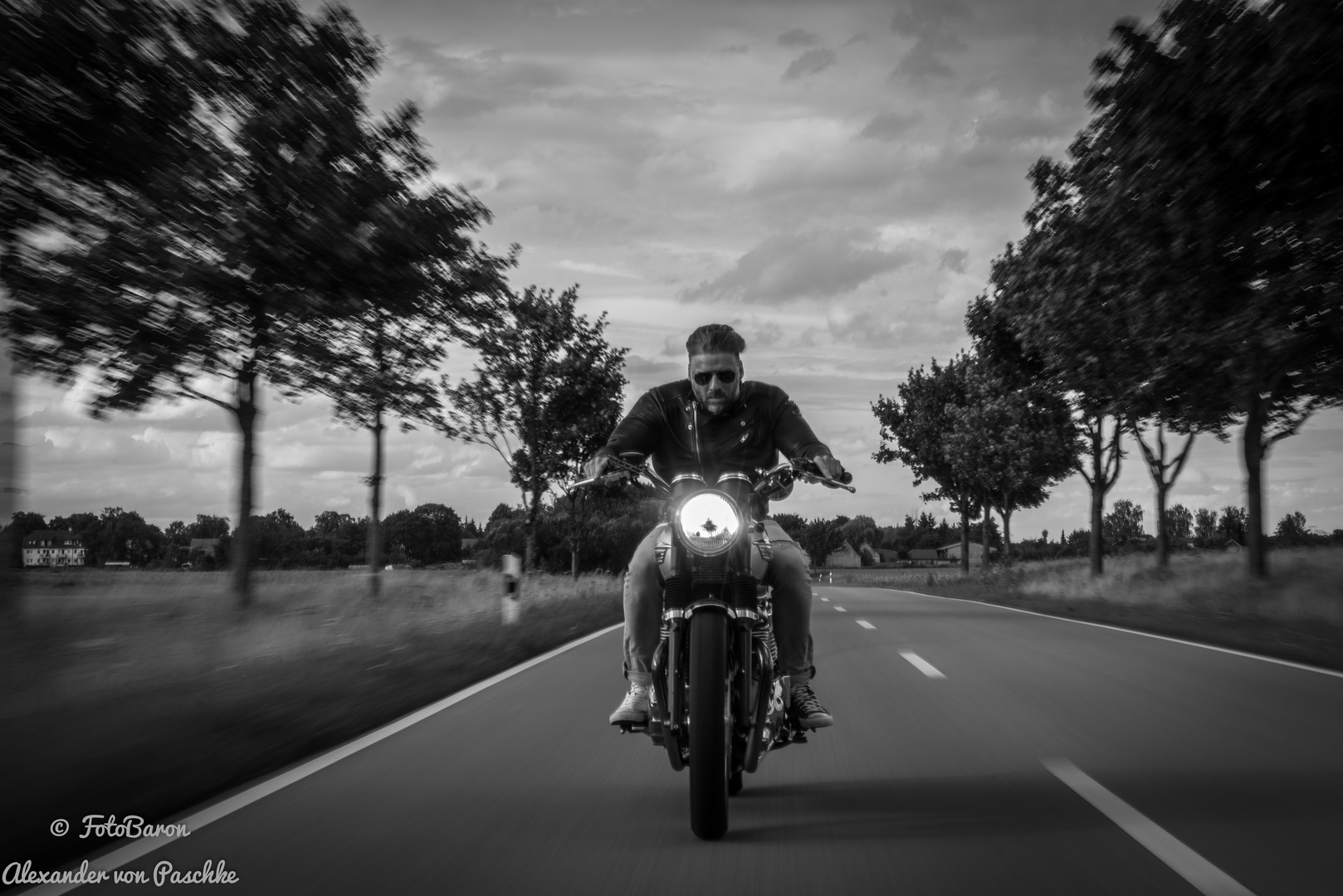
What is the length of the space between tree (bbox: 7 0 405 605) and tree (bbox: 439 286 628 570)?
13.3 m

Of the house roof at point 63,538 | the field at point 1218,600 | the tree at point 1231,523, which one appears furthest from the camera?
the tree at point 1231,523

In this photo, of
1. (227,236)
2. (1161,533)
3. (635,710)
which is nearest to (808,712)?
(635,710)

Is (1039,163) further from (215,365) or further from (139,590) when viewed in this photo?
(139,590)

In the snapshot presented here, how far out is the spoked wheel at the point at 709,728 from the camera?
3777 mm

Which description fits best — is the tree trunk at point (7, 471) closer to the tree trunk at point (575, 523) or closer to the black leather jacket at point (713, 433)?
the black leather jacket at point (713, 433)

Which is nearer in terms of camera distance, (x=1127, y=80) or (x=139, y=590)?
(x=1127, y=80)

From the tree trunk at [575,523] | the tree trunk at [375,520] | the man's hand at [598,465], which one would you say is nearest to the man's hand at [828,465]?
the man's hand at [598,465]

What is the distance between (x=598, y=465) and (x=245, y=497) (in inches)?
531

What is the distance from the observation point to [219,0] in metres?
11.9

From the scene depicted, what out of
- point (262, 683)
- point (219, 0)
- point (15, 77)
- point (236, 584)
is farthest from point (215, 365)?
point (262, 683)

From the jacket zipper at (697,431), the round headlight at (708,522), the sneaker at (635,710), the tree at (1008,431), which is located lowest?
the sneaker at (635,710)

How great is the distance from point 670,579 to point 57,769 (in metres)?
2.93

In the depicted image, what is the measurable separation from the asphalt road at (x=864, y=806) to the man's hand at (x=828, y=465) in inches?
54.9

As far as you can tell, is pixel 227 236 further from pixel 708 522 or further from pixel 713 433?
pixel 708 522
